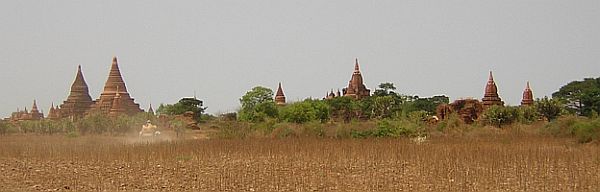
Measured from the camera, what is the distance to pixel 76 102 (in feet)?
177

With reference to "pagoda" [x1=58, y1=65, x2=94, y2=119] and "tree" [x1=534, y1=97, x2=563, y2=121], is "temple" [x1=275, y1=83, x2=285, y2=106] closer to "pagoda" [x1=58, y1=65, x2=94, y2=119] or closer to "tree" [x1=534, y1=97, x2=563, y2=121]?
"pagoda" [x1=58, y1=65, x2=94, y2=119]

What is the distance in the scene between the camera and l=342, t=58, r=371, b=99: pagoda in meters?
51.8

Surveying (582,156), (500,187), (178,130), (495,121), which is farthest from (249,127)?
(500,187)

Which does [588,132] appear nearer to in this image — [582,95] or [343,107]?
[582,95]

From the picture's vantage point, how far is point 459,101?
3481 centimetres

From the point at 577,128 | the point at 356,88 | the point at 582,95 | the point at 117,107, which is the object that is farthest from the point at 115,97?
the point at 577,128

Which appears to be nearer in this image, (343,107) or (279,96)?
(343,107)

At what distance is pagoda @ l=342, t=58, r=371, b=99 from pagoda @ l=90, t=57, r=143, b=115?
656 inches

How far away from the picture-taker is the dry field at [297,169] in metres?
10.4

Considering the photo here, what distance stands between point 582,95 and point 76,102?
125ft

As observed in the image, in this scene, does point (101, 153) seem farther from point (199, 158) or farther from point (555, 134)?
point (555, 134)

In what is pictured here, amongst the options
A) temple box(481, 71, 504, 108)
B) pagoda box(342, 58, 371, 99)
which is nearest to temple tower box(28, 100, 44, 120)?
pagoda box(342, 58, 371, 99)

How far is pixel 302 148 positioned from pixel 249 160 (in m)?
2.31

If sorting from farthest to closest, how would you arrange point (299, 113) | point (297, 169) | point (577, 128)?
point (299, 113) → point (577, 128) → point (297, 169)
